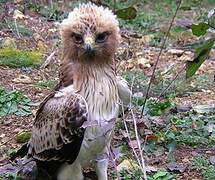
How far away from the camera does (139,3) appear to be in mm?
11867

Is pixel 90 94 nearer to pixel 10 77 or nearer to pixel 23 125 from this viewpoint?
pixel 23 125

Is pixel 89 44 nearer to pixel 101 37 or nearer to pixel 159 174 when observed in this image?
pixel 101 37

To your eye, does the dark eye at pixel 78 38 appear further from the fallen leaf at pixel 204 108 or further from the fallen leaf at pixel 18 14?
the fallen leaf at pixel 18 14

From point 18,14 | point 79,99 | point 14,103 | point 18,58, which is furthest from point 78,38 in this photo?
point 18,14

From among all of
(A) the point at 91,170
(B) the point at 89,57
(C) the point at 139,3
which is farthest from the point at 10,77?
(C) the point at 139,3

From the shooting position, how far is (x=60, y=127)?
3.30 metres

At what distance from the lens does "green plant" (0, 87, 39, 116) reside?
489 centimetres

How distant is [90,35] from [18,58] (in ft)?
10.8

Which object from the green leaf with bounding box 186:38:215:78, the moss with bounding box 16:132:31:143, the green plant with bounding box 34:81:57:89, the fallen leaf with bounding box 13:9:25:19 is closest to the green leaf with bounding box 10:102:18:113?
the moss with bounding box 16:132:31:143

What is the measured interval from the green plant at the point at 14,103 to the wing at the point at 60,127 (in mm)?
1366

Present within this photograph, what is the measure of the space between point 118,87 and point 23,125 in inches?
64.6

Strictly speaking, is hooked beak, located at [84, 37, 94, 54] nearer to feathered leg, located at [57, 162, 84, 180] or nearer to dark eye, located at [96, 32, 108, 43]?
dark eye, located at [96, 32, 108, 43]

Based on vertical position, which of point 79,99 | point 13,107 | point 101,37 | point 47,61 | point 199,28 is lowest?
point 13,107

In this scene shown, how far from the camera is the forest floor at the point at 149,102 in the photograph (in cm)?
404
